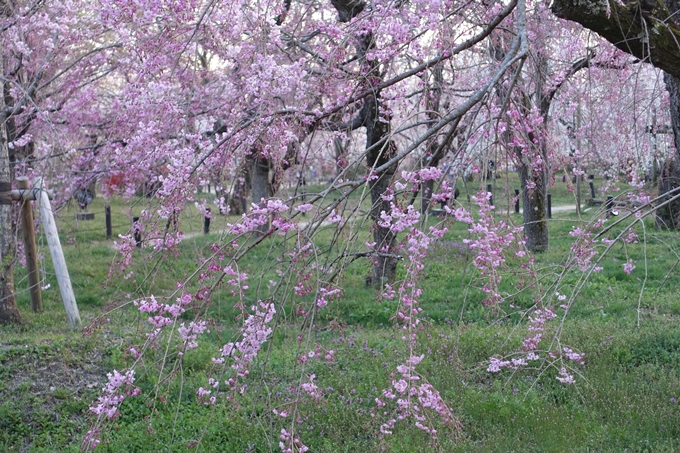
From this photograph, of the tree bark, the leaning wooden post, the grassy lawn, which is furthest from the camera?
the leaning wooden post

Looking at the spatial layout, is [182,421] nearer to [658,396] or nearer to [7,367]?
[7,367]

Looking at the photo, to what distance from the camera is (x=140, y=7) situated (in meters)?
5.18

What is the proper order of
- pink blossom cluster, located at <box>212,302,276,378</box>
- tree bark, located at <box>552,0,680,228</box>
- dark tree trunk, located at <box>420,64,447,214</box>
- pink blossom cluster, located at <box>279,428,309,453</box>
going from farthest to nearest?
tree bark, located at <box>552,0,680,228</box> < dark tree trunk, located at <box>420,64,447,214</box> < pink blossom cluster, located at <box>212,302,276,378</box> < pink blossom cluster, located at <box>279,428,309,453</box>

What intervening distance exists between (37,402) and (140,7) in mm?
3412

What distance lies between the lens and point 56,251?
7.46 metres

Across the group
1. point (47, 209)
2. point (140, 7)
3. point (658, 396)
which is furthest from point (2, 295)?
point (658, 396)

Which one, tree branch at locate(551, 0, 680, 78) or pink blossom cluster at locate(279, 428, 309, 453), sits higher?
tree branch at locate(551, 0, 680, 78)

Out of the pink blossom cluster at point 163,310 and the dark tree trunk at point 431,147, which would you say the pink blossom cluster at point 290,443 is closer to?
the pink blossom cluster at point 163,310

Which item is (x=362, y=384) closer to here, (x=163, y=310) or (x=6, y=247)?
(x=163, y=310)

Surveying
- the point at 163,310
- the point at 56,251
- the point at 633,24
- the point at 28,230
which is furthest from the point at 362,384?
the point at 28,230

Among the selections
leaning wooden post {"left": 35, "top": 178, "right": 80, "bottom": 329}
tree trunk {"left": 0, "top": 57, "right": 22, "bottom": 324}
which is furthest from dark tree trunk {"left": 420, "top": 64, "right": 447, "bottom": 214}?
tree trunk {"left": 0, "top": 57, "right": 22, "bottom": 324}

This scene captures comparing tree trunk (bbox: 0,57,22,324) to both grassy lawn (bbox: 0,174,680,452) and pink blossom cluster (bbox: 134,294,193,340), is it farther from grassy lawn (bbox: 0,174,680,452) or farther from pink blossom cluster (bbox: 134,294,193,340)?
pink blossom cluster (bbox: 134,294,193,340)

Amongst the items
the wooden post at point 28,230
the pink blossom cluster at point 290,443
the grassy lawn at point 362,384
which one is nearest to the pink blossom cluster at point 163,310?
the grassy lawn at point 362,384

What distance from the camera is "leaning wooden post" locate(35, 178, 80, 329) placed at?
7.36 metres
